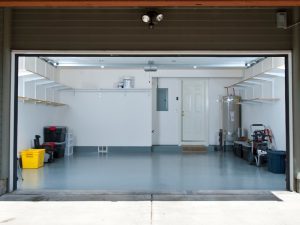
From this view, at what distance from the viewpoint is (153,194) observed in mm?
4344

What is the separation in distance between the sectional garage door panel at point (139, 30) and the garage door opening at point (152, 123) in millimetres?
1008

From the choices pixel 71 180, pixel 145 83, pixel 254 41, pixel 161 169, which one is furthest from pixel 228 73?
pixel 71 180

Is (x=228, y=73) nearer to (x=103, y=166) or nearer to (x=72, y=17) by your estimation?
(x=103, y=166)

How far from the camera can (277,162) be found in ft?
20.9

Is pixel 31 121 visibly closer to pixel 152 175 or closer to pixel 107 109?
pixel 107 109

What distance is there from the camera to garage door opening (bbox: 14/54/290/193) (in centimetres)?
609

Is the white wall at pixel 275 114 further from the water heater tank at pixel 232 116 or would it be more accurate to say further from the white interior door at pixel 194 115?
the white interior door at pixel 194 115

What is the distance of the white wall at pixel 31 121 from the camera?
24.9 feet

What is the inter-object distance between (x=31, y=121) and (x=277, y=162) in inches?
233

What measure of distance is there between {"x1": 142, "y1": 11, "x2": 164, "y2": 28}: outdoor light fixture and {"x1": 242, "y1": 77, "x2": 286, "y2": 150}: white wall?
4.04 m
